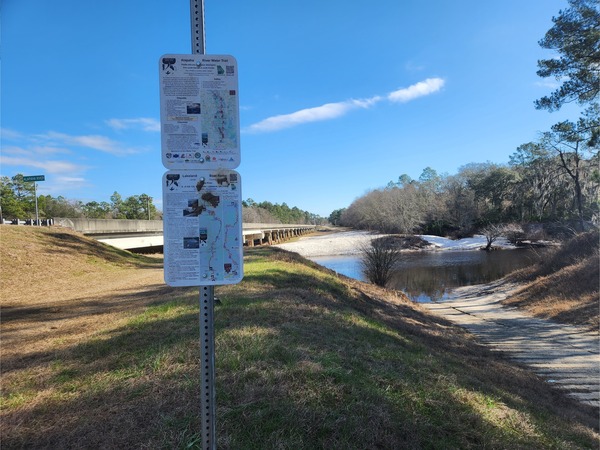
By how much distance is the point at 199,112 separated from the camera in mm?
2146

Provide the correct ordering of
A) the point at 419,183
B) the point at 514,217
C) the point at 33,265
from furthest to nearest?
the point at 419,183 → the point at 514,217 → the point at 33,265

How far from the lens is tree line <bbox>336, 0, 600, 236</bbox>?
15383 millimetres

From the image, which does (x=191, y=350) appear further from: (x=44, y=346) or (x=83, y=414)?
(x=44, y=346)

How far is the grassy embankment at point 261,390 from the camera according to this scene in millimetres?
2975

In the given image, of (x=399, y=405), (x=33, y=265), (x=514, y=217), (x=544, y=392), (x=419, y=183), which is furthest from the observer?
(x=419, y=183)

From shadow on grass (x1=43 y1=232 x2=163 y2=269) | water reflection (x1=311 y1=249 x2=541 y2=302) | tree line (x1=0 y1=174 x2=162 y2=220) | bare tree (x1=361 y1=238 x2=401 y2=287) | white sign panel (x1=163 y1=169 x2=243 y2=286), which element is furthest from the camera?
tree line (x1=0 y1=174 x2=162 y2=220)

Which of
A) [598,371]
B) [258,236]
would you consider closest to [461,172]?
[258,236]

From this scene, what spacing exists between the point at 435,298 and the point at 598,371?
13.9 metres

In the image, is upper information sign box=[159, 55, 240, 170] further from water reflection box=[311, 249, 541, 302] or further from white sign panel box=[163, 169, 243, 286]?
water reflection box=[311, 249, 541, 302]

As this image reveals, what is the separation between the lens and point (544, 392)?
23.2 ft

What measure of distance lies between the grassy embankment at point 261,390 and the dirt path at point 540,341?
1.87 metres

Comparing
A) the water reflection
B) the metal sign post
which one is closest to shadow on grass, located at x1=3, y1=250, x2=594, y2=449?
the metal sign post

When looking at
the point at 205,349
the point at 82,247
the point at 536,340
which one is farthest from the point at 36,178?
the point at 536,340

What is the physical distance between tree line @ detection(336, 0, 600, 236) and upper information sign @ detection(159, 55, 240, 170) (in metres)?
18.6
